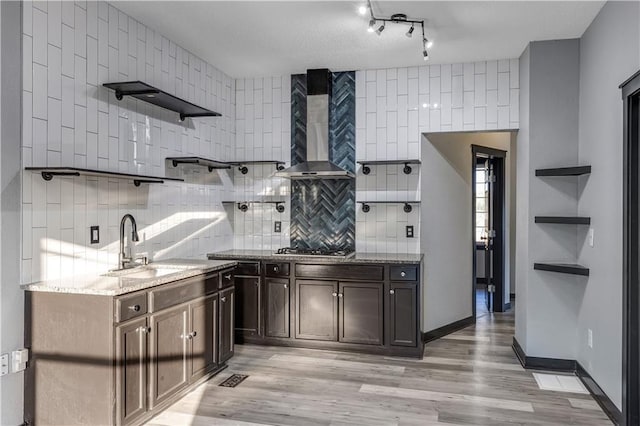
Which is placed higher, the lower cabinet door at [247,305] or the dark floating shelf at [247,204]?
the dark floating shelf at [247,204]

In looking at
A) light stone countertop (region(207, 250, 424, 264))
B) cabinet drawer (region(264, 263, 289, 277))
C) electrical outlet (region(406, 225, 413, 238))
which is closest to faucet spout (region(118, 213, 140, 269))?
light stone countertop (region(207, 250, 424, 264))

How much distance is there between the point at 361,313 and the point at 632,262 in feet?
7.26

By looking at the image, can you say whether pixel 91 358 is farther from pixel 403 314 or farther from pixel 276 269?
pixel 403 314

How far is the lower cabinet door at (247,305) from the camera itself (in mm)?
4512

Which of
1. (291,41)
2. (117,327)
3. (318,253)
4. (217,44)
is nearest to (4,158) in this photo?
(117,327)

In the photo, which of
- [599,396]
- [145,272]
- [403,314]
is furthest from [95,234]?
[599,396]

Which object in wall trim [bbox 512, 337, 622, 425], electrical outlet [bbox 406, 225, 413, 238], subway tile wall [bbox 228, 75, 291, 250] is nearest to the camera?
wall trim [bbox 512, 337, 622, 425]

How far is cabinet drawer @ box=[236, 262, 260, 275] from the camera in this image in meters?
4.50

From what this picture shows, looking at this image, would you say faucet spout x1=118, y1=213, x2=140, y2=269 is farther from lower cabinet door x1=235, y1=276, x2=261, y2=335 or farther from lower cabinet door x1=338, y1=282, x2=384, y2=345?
lower cabinet door x1=338, y1=282, x2=384, y2=345

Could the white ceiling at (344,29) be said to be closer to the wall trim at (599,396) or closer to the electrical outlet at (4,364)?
the electrical outlet at (4,364)

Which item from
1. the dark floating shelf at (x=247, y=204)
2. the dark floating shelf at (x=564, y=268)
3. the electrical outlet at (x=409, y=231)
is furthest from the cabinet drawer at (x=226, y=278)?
the dark floating shelf at (x=564, y=268)

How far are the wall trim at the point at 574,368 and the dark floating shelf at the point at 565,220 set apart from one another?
1133 mm

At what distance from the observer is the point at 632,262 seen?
2693 millimetres

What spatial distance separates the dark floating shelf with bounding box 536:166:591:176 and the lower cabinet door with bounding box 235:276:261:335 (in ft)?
8.85
